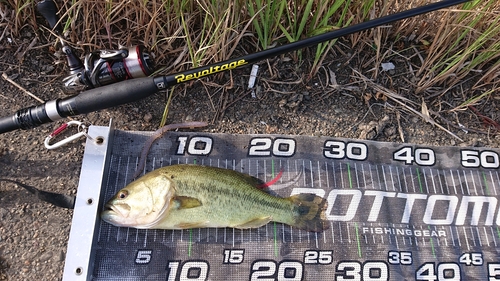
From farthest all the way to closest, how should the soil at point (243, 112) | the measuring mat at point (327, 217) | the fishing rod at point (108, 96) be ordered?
the soil at point (243, 112)
the measuring mat at point (327, 217)
the fishing rod at point (108, 96)

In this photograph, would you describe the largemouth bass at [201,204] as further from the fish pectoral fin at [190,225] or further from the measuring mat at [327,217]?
the measuring mat at [327,217]

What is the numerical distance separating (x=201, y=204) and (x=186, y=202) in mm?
102

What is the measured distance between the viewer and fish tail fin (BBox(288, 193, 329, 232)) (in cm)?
272

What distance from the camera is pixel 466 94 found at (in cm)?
325

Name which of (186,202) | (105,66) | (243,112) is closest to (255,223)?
(186,202)

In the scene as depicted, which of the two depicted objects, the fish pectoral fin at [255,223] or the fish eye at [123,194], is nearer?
the fish eye at [123,194]

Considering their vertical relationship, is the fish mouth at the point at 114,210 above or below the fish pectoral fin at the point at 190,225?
above

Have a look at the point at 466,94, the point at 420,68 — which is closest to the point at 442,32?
the point at 420,68

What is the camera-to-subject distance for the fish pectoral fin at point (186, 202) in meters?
2.53

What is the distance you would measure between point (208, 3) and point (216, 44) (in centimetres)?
30

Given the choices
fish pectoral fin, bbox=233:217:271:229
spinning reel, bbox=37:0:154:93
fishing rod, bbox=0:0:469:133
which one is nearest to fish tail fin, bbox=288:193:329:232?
fish pectoral fin, bbox=233:217:271:229

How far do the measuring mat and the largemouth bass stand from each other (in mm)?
112

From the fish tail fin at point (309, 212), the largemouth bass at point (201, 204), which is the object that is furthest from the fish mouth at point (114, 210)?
the fish tail fin at point (309, 212)

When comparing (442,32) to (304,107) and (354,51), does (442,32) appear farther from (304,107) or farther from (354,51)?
(304,107)
